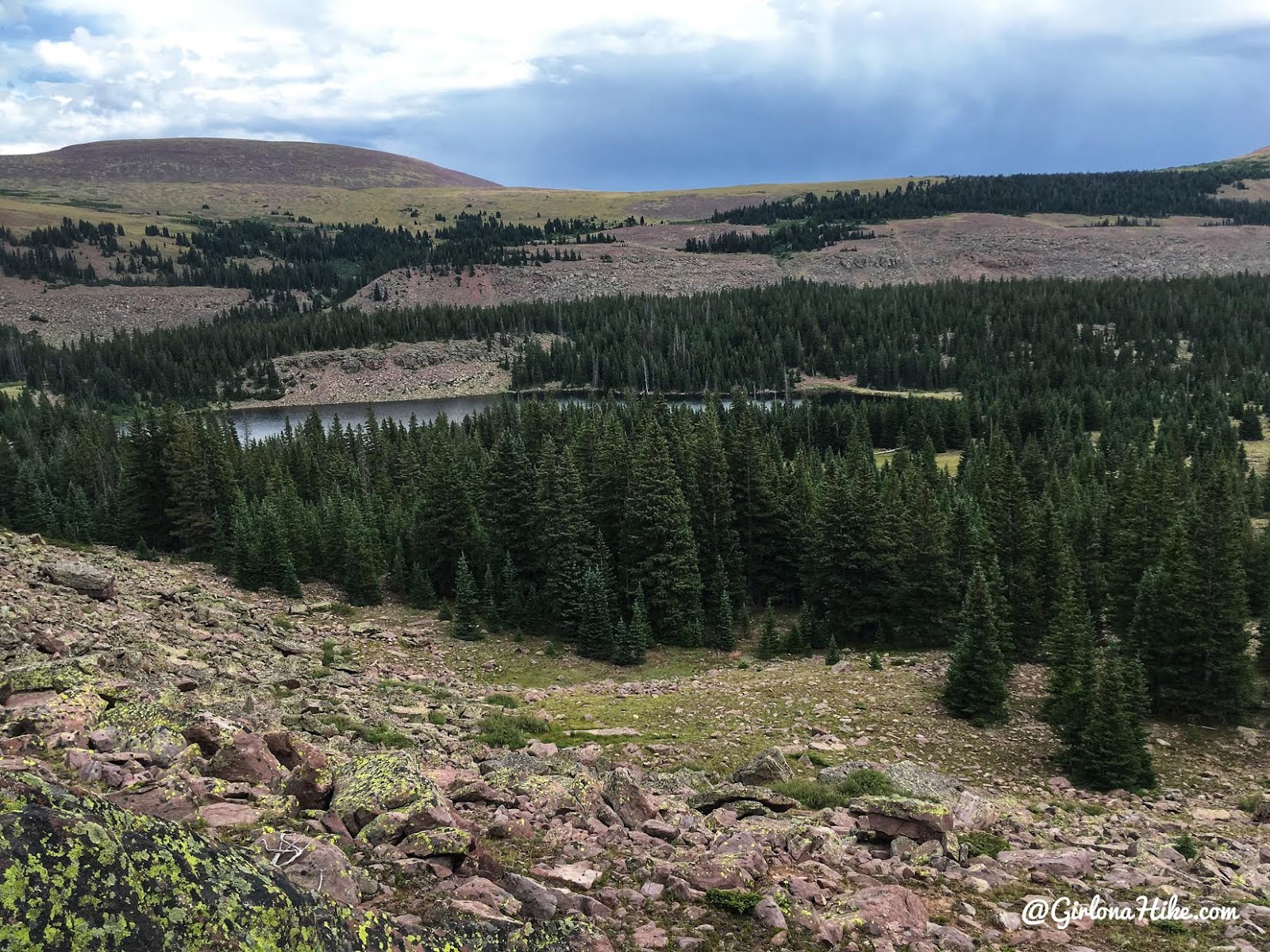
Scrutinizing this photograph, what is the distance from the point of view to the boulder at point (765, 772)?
17984mm

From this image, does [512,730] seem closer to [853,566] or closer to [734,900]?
[734,900]

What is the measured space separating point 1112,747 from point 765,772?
11910 millimetres

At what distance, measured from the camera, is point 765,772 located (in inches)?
711

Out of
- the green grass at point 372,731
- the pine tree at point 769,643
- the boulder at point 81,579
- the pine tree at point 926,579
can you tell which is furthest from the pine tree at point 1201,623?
the boulder at point 81,579

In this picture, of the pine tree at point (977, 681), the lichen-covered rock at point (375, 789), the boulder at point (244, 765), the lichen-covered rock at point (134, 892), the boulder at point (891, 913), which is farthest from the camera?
the pine tree at point (977, 681)

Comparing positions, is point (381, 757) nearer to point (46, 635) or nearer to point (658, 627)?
point (46, 635)

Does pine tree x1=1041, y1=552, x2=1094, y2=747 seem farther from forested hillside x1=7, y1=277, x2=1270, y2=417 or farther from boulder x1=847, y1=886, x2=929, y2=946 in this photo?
forested hillside x1=7, y1=277, x2=1270, y2=417

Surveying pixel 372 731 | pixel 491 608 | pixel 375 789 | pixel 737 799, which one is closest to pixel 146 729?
pixel 375 789

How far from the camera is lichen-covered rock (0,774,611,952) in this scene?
492cm

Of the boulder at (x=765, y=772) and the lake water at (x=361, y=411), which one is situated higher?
the boulder at (x=765, y=772)

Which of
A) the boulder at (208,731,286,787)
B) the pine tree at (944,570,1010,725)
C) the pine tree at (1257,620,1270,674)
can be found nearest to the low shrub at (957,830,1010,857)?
the boulder at (208,731,286,787)

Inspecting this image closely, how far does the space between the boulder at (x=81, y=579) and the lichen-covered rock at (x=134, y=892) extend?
85.6 feet

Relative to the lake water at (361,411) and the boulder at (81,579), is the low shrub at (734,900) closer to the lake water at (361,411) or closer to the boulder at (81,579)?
the boulder at (81,579)

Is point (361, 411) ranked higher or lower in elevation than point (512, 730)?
lower
